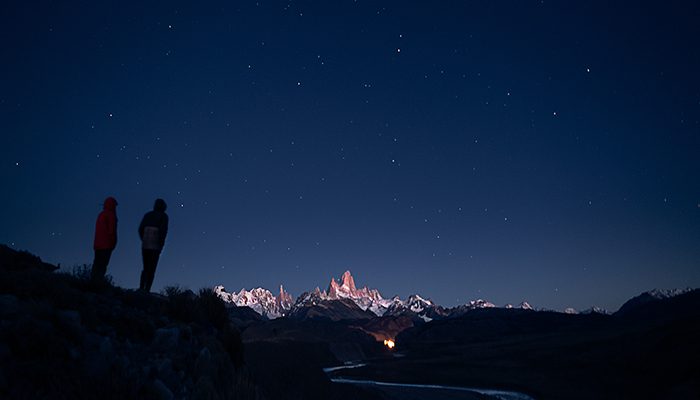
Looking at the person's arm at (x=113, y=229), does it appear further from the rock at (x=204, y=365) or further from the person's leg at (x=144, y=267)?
the rock at (x=204, y=365)

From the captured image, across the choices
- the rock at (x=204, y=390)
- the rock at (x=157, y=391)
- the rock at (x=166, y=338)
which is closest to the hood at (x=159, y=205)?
the rock at (x=166, y=338)

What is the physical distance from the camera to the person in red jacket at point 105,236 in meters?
9.51

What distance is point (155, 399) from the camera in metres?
5.16

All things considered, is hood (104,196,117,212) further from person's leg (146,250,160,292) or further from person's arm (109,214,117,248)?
person's leg (146,250,160,292)

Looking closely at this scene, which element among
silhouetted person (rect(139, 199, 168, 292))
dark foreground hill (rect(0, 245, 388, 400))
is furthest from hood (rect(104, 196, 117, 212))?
dark foreground hill (rect(0, 245, 388, 400))

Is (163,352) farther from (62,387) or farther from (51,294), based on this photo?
(62,387)

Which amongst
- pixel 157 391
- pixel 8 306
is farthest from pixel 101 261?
pixel 157 391

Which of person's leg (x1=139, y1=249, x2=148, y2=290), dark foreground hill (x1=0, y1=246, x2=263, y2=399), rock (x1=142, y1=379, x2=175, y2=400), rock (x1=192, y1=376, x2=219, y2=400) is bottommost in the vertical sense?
rock (x1=192, y1=376, x2=219, y2=400)

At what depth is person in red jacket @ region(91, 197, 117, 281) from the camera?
9.51 metres

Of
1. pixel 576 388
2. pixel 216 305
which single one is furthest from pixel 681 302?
pixel 216 305

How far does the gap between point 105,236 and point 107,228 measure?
0.19 m

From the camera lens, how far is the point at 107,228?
9680 mm

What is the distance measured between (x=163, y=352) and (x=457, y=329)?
185m

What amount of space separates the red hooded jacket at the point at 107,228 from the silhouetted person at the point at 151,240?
0.65 metres
